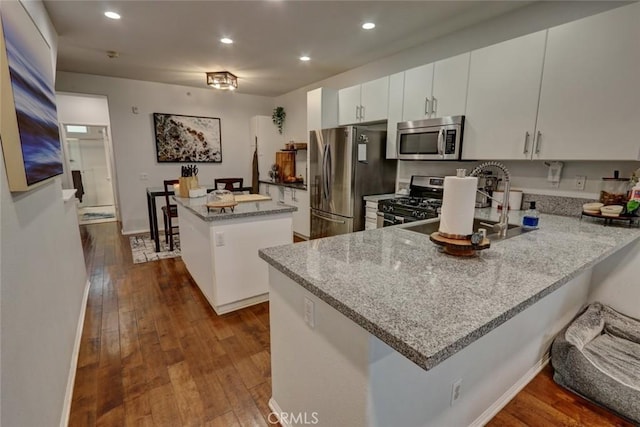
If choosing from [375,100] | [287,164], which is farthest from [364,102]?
[287,164]

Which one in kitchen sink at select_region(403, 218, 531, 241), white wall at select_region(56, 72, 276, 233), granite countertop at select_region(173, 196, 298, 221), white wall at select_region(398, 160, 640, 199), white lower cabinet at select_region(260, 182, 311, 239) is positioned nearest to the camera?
kitchen sink at select_region(403, 218, 531, 241)

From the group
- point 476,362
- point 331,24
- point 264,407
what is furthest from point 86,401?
point 331,24

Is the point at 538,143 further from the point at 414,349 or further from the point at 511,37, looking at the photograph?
the point at 414,349

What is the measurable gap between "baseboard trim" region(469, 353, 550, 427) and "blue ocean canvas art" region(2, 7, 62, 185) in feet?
7.49

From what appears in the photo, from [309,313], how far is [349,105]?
3.26 m

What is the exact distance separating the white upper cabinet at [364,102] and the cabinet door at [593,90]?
1.55m

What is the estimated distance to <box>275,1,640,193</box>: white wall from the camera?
2.21m

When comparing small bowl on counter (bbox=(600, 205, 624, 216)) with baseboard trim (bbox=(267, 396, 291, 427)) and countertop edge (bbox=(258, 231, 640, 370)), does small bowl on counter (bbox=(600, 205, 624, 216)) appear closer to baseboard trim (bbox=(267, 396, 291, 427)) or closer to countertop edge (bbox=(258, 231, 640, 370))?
countertop edge (bbox=(258, 231, 640, 370))

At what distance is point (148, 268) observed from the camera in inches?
140

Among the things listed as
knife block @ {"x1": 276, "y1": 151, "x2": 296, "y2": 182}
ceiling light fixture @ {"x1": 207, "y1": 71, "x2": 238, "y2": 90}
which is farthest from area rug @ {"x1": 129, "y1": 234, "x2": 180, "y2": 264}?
ceiling light fixture @ {"x1": 207, "y1": 71, "x2": 238, "y2": 90}

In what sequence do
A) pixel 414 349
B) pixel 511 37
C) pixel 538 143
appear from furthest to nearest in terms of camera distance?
pixel 511 37 < pixel 538 143 < pixel 414 349

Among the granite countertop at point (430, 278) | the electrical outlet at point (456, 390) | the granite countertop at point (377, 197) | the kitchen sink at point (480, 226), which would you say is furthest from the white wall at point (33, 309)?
the granite countertop at point (377, 197)

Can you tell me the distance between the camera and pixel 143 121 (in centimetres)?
504

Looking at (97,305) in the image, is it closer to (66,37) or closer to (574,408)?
(66,37)
